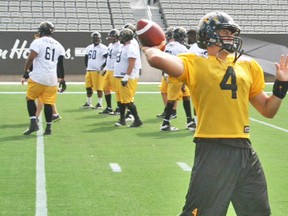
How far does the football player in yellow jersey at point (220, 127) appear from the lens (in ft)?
14.3

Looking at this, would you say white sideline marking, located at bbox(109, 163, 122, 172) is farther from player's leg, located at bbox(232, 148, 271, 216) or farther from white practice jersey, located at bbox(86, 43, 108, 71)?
white practice jersey, located at bbox(86, 43, 108, 71)

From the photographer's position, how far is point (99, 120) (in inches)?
549

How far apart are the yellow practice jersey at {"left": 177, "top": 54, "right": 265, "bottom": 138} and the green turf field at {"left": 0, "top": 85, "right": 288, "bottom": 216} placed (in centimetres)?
210

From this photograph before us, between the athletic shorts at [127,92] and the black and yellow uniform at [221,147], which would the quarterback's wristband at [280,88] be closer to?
the black and yellow uniform at [221,147]

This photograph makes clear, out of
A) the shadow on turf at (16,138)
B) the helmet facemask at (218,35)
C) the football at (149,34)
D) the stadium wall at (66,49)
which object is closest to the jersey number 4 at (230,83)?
the helmet facemask at (218,35)

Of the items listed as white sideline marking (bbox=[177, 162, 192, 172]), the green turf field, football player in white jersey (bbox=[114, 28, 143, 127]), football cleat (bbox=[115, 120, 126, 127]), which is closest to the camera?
the green turf field

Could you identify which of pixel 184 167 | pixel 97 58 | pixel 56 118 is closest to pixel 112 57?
pixel 97 58

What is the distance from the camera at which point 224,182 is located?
4.35 meters

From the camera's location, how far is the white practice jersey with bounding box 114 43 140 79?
1288 centimetres

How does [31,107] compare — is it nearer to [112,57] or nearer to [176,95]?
[176,95]

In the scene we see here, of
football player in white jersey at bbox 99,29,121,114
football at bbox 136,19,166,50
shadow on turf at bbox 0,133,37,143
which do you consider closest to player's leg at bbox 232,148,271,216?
football at bbox 136,19,166,50

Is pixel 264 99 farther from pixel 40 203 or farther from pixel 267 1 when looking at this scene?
pixel 267 1

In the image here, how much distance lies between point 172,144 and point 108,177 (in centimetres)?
281

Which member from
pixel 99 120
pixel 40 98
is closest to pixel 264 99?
pixel 40 98
